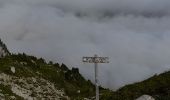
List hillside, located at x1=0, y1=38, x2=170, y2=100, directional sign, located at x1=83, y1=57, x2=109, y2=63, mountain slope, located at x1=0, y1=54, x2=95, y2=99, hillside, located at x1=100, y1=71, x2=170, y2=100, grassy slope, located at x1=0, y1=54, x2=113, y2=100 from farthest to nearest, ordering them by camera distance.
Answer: grassy slope, located at x1=0, y1=54, x2=113, y2=100
mountain slope, located at x1=0, y1=54, x2=95, y2=99
hillside, located at x1=0, y1=38, x2=170, y2=100
hillside, located at x1=100, y1=71, x2=170, y2=100
directional sign, located at x1=83, y1=57, x2=109, y2=63

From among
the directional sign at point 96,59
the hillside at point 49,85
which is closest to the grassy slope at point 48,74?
the hillside at point 49,85

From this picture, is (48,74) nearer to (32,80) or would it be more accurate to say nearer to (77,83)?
(77,83)

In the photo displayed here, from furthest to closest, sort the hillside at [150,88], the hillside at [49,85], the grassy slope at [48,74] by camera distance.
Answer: the grassy slope at [48,74]
the hillside at [49,85]
the hillside at [150,88]

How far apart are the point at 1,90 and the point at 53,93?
35.1m

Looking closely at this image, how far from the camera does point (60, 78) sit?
559 ft

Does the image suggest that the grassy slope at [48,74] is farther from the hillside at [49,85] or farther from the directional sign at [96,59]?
the directional sign at [96,59]

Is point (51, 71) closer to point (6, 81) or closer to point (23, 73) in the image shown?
point (23, 73)

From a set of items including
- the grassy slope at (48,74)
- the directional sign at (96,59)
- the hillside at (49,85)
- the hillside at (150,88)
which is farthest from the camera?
the grassy slope at (48,74)

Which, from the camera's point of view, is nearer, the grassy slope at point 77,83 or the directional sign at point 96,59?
the directional sign at point 96,59

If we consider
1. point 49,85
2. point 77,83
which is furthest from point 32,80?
point 77,83

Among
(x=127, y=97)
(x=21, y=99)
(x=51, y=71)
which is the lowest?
(x=127, y=97)

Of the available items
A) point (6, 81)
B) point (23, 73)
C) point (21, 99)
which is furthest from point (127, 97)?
point (23, 73)

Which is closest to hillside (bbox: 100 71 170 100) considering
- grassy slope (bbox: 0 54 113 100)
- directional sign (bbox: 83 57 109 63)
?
directional sign (bbox: 83 57 109 63)

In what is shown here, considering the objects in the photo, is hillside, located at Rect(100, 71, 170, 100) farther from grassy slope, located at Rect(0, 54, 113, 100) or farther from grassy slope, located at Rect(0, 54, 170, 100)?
grassy slope, located at Rect(0, 54, 113, 100)
